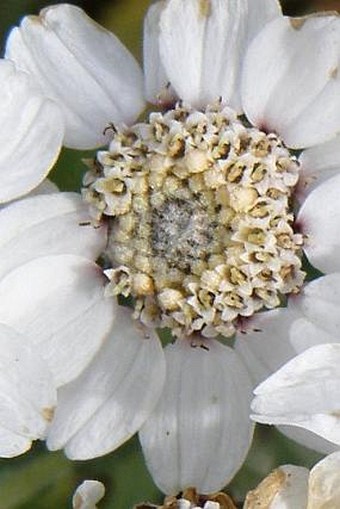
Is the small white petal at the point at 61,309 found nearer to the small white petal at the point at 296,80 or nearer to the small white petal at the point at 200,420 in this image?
the small white petal at the point at 200,420

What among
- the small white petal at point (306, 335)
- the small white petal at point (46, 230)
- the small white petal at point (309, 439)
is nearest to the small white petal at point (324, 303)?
the small white petal at point (306, 335)

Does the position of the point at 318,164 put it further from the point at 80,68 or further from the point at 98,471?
the point at 98,471

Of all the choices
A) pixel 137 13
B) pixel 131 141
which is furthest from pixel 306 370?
pixel 137 13

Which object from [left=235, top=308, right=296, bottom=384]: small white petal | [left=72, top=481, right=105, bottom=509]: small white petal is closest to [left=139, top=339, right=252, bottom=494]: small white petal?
[left=235, top=308, right=296, bottom=384]: small white petal

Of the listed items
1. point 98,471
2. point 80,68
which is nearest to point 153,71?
point 80,68

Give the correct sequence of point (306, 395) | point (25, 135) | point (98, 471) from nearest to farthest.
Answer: point (306, 395) < point (25, 135) < point (98, 471)
